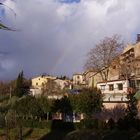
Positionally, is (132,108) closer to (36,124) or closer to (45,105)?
(36,124)

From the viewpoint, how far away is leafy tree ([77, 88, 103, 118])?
5864cm

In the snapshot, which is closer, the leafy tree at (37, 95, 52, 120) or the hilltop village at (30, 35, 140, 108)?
the hilltop village at (30, 35, 140, 108)

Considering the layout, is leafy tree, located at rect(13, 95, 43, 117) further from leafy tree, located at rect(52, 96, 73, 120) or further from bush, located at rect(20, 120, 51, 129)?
bush, located at rect(20, 120, 51, 129)

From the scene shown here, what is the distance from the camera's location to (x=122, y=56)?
3465 inches

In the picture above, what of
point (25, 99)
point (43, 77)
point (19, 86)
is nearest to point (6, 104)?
point (25, 99)

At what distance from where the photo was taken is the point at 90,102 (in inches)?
2311

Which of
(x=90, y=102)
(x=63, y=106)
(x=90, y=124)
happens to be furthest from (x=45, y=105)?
(x=90, y=124)

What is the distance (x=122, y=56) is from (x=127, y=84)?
24.9 meters

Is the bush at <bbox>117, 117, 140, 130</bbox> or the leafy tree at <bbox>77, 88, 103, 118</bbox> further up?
the leafy tree at <bbox>77, 88, 103, 118</bbox>

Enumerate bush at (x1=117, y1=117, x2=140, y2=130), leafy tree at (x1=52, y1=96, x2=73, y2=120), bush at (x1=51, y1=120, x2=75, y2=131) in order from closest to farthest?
bush at (x1=117, y1=117, x2=140, y2=130)
bush at (x1=51, y1=120, x2=75, y2=131)
leafy tree at (x1=52, y1=96, x2=73, y2=120)


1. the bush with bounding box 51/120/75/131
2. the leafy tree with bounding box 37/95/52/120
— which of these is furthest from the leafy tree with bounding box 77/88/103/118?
the leafy tree with bounding box 37/95/52/120

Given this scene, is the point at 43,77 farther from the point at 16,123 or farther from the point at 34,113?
the point at 16,123

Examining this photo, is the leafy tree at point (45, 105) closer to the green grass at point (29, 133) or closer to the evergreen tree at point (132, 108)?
the green grass at point (29, 133)

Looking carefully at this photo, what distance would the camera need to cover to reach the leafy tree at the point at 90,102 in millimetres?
58641
